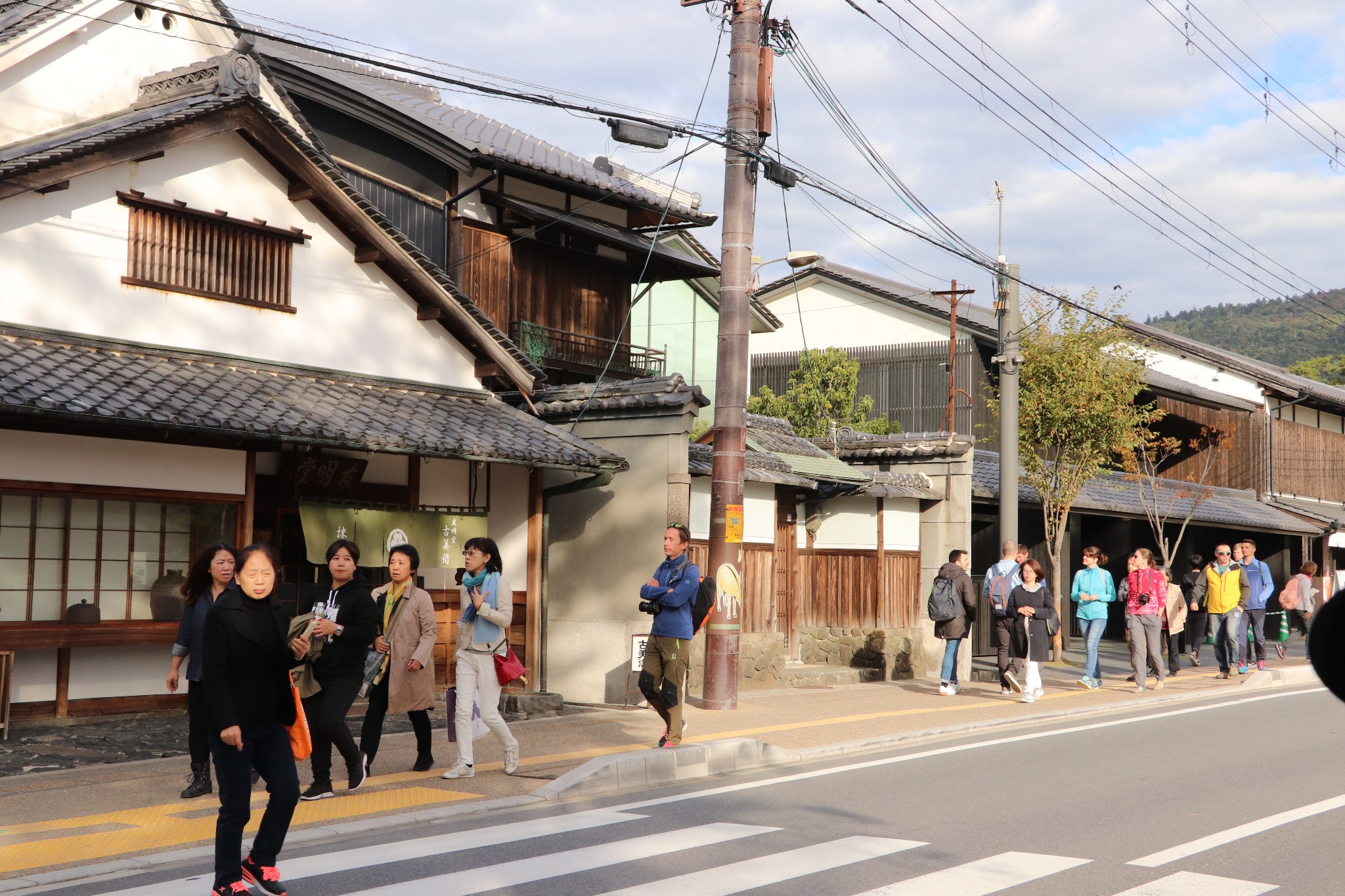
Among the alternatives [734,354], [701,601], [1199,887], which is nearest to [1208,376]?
[734,354]

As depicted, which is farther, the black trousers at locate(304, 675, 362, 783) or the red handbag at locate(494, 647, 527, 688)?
the red handbag at locate(494, 647, 527, 688)

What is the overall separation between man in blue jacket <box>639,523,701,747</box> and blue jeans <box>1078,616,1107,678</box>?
819cm

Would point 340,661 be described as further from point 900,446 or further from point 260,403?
point 900,446

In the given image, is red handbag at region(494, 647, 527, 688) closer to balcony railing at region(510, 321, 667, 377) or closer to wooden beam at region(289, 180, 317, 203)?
wooden beam at region(289, 180, 317, 203)

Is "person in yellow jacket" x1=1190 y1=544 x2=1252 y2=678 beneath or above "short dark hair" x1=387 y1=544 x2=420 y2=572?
beneath

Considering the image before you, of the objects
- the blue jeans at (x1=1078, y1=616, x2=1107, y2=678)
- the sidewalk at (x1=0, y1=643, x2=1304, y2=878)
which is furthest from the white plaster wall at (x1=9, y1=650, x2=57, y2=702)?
the blue jeans at (x1=1078, y1=616, x2=1107, y2=678)

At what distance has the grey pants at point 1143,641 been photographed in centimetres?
1734

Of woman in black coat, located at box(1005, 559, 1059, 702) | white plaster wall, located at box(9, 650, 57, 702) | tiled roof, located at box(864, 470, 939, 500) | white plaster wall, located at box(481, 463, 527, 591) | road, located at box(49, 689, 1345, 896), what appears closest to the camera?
road, located at box(49, 689, 1345, 896)

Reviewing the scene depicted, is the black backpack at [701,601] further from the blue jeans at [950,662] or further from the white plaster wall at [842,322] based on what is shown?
the white plaster wall at [842,322]

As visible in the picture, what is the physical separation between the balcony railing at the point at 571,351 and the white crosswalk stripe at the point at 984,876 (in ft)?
42.9

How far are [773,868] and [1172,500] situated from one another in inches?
979

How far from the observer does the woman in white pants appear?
379 inches

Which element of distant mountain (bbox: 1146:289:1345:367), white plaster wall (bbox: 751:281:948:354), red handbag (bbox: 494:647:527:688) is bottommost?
red handbag (bbox: 494:647:527:688)

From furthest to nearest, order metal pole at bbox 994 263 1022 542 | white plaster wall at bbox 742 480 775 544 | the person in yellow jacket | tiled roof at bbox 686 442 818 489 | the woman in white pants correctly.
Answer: the person in yellow jacket < metal pole at bbox 994 263 1022 542 < white plaster wall at bbox 742 480 775 544 < tiled roof at bbox 686 442 818 489 < the woman in white pants
